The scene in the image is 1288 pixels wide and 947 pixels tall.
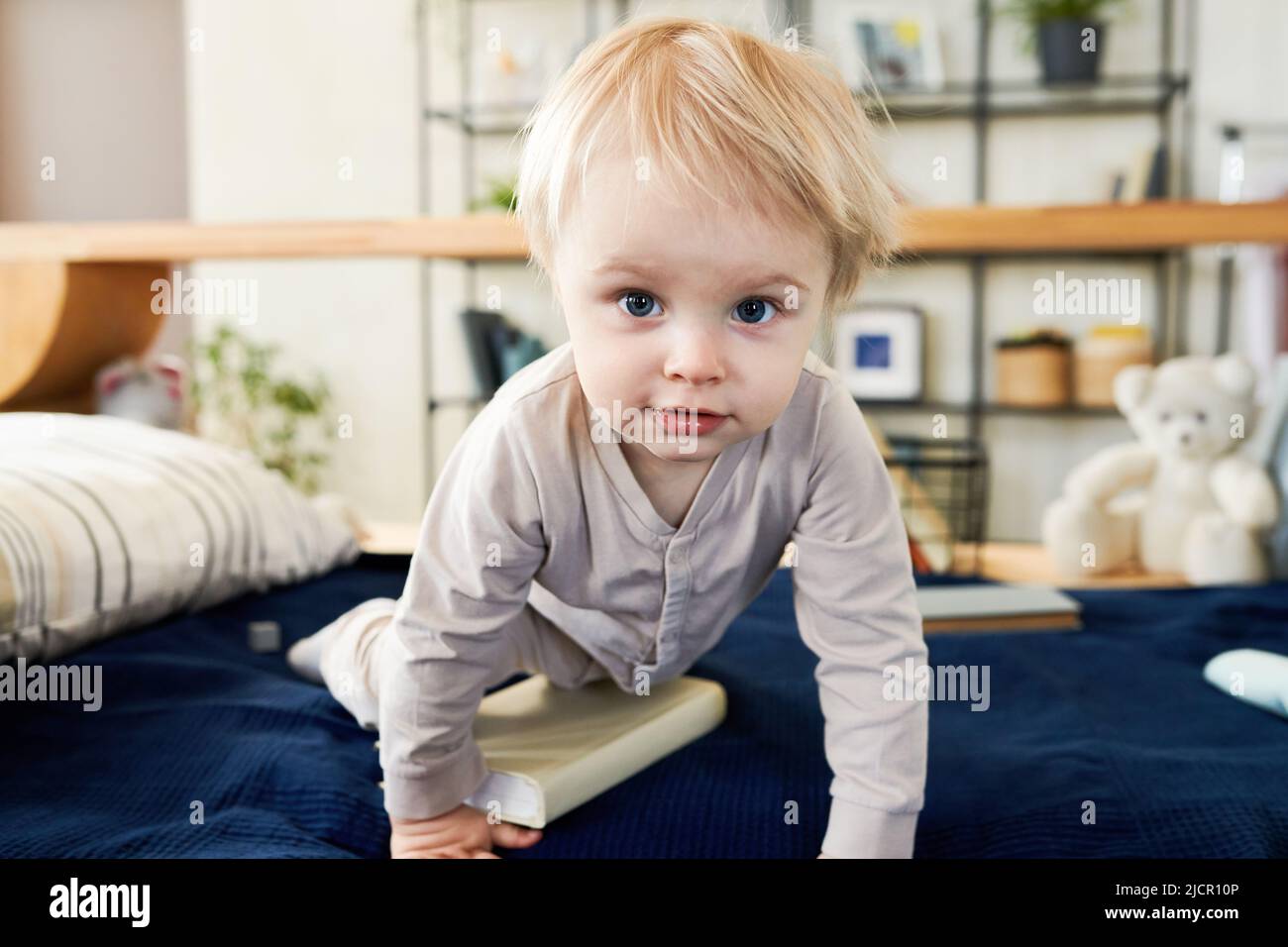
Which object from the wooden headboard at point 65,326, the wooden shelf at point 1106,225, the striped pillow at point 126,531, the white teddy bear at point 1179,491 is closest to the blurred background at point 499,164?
the white teddy bear at point 1179,491

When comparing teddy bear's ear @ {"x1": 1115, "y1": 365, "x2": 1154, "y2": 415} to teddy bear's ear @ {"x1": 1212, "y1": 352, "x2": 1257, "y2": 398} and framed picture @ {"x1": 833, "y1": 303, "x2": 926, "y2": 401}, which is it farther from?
framed picture @ {"x1": 833, "y1": 303, "x2": 926, "y2": 401}

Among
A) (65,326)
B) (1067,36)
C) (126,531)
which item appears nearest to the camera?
(126,531)

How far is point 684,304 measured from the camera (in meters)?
0.60

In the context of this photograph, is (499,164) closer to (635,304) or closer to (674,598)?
(674,598)

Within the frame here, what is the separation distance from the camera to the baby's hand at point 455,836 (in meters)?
0.73

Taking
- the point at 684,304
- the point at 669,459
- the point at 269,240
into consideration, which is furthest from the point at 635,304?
the point at 269,240

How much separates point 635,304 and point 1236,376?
134 cm

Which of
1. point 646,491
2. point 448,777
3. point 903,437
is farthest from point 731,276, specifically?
point 903,437

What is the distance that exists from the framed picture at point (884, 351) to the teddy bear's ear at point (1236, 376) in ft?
3.97

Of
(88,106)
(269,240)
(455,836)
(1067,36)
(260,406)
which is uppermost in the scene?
(1067,36)

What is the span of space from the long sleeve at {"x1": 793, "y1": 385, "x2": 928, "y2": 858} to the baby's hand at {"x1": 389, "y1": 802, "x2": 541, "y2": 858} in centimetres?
Answer: 20

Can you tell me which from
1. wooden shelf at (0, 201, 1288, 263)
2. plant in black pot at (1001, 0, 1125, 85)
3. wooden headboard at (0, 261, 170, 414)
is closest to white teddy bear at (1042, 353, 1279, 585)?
wooden shelf at (0, 201, 1288, 263)

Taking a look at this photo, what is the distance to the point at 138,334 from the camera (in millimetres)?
1793
